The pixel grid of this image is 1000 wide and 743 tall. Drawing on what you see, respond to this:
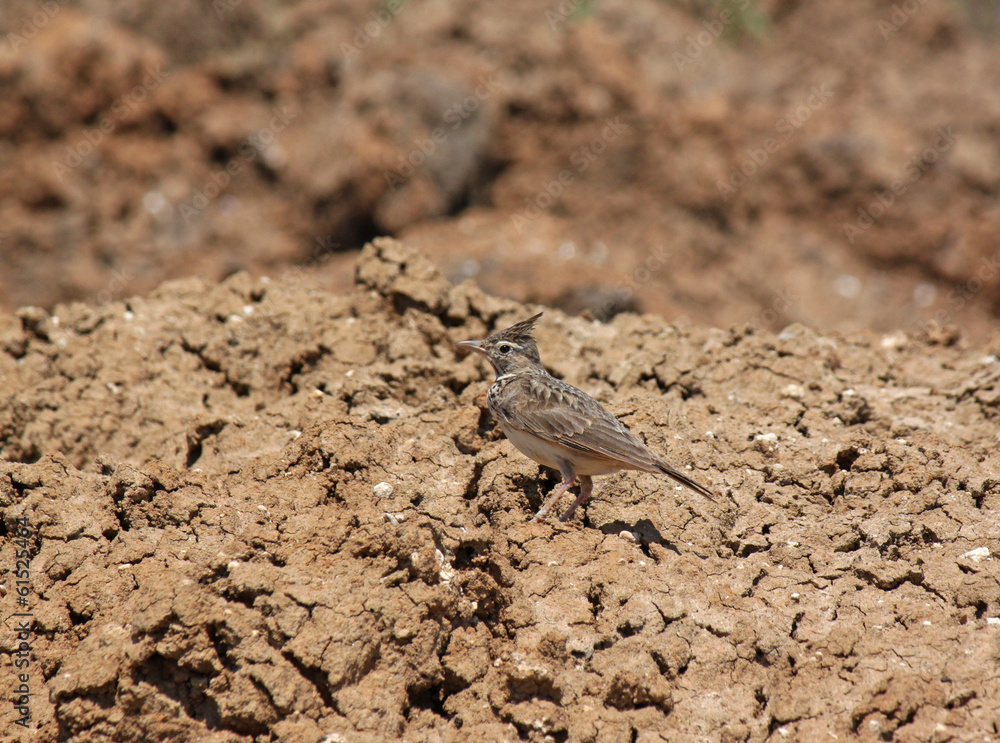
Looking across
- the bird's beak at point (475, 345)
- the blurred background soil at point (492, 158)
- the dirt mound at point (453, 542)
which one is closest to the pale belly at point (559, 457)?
the dirt mound at point (453, 542)

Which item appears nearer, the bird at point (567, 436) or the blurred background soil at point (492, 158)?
the bird at point (567, 436)

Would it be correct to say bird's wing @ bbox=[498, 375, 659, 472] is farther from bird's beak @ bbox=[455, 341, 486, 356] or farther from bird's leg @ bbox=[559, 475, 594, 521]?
bird's beak @ bbox=[455, 341, 486, 356]

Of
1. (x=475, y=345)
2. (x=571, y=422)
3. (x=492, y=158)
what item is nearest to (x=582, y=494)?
(x=571, y=422)

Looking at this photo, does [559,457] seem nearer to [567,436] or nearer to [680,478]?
[567,436]

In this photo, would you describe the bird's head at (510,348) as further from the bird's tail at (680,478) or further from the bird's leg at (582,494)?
the bird's tail at (680,478)

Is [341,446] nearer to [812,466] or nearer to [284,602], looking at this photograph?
[284,602]

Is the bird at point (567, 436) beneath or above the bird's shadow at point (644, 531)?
above
